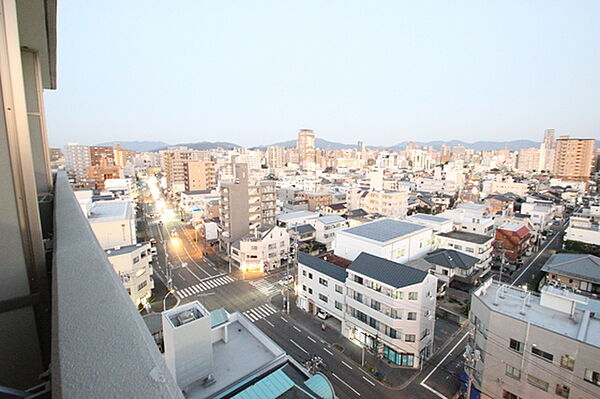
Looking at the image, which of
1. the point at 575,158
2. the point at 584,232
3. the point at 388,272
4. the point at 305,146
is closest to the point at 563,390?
the point at 388,272

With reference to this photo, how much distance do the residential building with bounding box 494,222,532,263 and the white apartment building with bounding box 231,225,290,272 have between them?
74.3ft

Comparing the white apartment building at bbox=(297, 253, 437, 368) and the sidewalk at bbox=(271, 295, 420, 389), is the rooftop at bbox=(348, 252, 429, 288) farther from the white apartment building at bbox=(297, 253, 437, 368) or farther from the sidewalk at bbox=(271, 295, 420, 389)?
the sidewalk at bbox=(271, 295, 420, 389)

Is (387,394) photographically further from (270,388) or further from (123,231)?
(123,231)

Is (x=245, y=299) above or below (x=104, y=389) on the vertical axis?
below

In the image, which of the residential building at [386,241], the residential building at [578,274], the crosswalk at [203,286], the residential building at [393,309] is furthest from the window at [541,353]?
the crosswalk at [203,286]

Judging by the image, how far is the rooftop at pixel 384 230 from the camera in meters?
23.2

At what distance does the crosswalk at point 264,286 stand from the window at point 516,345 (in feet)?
53.1

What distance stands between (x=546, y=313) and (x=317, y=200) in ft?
126

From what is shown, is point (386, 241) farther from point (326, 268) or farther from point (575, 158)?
point (575, 158)

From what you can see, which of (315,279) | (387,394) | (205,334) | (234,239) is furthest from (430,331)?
(234,239)

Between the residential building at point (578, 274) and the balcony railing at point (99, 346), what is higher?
the balcony railing at point (99, 346)

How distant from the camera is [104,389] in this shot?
88cm

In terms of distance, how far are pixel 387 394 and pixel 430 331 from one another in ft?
14.1

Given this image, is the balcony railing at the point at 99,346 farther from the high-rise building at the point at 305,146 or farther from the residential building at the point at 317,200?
the high-rise building at the point at 305,146
